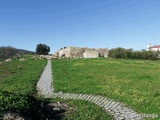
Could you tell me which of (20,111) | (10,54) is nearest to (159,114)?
(20,111)

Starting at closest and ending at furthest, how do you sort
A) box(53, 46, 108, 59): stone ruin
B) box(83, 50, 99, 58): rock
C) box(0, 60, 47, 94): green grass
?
box(0, 60, 47, 94): green grass < box(83, 50, 99, 58): rock < box(53, 46, 108, 59): stone ruin

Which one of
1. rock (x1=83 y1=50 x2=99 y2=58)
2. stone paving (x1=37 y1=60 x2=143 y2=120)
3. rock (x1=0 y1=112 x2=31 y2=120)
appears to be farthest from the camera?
rock (x1=83 y1=50 x2=99 y2=58)

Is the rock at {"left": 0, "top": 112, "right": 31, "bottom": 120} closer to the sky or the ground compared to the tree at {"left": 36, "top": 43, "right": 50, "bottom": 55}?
closer to the ground

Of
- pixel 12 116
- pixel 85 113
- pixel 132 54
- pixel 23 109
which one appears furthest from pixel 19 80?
pixel 132 54

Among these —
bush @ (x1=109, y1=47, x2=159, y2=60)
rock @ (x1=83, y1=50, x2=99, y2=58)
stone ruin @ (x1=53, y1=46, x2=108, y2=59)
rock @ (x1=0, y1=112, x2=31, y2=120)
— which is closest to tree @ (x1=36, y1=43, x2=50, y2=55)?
stone ruin @ (x1=53, y1=46, x2=108, y2=59)

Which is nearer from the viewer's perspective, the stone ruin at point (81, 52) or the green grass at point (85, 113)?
the green grass at point (85, 113)

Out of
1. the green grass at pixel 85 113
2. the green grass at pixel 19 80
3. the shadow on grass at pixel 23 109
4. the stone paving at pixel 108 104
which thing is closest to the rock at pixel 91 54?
the green grass at pixel 19 80

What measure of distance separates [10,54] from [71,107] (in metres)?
96.8

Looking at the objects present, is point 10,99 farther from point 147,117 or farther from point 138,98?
point 138,98

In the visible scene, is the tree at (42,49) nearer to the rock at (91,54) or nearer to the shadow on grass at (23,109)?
the rock at (91,54)

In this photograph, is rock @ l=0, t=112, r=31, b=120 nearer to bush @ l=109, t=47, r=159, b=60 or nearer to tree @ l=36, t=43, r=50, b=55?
bush @ l=109, t=47, r=159, b=60

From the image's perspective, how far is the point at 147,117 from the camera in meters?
10.7

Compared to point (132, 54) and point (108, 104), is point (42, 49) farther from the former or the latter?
point (108, 104)

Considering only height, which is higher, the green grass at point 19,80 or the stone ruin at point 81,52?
the stone ruin at point 81,52
